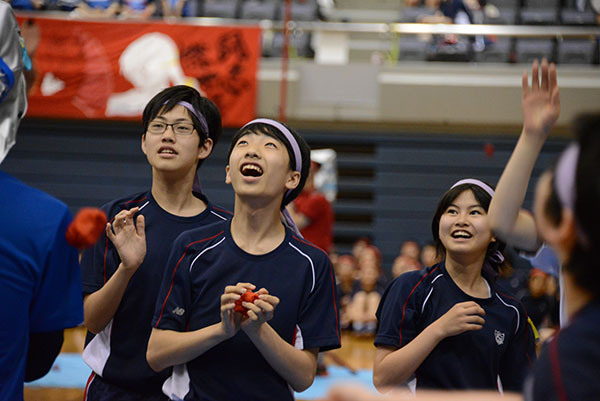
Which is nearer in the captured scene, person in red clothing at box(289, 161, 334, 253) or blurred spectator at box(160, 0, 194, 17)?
person in red clothing at box(289, 161, 334, 253)

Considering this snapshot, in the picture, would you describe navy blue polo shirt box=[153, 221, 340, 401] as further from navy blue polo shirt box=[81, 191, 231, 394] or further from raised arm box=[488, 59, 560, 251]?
raised arm box=[488, 59, 560, 251]

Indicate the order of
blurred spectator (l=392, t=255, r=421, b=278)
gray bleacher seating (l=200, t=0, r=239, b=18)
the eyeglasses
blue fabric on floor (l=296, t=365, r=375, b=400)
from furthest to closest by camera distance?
gray bleacher seating (l=200, t=0, r=239, b=18), blurred spectator (l=392, t=255, r=421, b=278), blue fabric on floor (l=296, t=365, r=375, b=400), the eyeglasses

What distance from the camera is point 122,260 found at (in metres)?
2.27

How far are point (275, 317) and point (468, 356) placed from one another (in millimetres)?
703

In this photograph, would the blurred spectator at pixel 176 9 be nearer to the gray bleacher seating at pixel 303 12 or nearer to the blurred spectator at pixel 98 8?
the blurred spectator at pixel 98 8

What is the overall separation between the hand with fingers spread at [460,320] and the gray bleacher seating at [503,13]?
10.4m

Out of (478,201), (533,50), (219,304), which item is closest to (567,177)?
(219,304)

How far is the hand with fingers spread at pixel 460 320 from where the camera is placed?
7.12ft

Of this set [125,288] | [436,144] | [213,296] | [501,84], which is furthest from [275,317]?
[436,144]

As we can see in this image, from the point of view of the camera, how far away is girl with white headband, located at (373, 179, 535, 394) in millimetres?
2232

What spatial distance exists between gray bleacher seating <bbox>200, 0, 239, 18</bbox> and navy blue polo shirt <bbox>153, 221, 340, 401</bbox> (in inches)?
407

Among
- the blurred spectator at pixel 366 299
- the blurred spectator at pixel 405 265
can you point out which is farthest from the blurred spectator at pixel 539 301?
the blurred spectator at pixel 366 299

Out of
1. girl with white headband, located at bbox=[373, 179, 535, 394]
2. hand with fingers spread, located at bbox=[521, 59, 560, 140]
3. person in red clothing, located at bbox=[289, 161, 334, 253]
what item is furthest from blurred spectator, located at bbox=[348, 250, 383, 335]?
hand with fingers spread, located at bbox=[521, 59, 560, 140]

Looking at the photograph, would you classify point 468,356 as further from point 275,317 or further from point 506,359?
point 275,317
